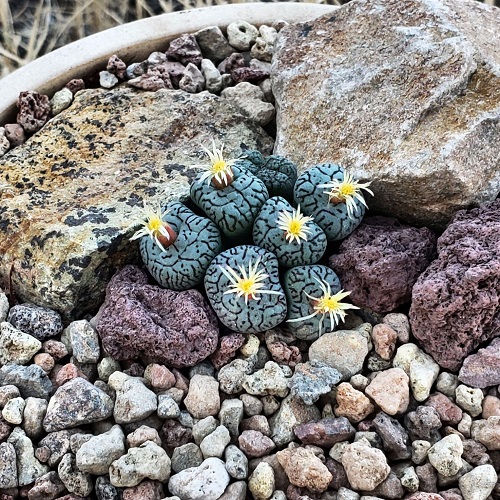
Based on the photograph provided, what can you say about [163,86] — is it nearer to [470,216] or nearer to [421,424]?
[470,216]

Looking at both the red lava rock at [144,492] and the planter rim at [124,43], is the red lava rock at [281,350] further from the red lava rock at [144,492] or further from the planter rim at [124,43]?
the planter rim at [124,43]

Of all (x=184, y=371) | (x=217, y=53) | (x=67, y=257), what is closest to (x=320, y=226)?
(x=184, y=371)

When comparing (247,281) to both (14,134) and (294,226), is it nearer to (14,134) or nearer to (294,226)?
(294,226)

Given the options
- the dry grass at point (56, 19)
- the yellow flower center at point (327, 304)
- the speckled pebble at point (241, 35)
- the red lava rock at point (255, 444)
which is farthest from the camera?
the dry grass at point (56, 19)

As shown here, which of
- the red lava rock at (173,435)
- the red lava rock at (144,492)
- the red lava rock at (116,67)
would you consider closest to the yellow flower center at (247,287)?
the red lava rock at (173,435)

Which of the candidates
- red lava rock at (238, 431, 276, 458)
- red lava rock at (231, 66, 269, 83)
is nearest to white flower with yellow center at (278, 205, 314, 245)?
red lava rock at (238, 431, 276, 458)
